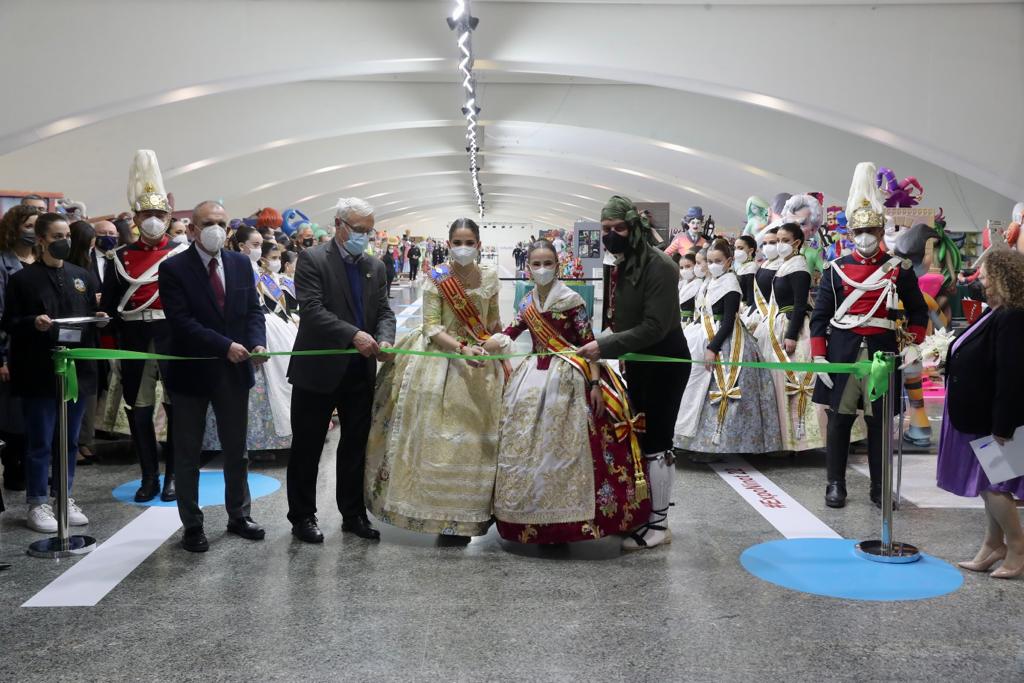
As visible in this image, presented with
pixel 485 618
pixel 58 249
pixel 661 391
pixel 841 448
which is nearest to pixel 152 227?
pixel 58 249

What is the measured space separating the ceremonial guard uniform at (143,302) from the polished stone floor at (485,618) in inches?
26.5

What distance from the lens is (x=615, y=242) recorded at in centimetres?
438

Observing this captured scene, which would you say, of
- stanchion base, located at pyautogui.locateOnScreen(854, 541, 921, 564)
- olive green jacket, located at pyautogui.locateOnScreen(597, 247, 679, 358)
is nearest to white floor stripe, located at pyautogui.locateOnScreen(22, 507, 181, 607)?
olive green jacket, located at pyautogui.locateOnScreen(597, 247, 679, 358)

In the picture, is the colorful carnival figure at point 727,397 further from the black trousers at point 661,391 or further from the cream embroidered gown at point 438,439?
the cream embroidered gown at point 438,439

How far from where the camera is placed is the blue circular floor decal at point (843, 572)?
3.91 m

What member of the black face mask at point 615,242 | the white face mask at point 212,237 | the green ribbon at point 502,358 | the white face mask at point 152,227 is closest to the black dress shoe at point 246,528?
the green ribbon at point 502,358

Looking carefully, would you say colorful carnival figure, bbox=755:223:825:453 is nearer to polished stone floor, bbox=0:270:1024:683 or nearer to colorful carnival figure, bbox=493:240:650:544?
polished stone floor, bbox=0:270:1024:683

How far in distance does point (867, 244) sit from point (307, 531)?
3.11 m

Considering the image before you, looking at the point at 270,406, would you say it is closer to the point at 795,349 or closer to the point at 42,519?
the point at 42,519

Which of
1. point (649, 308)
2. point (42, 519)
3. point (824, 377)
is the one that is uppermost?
point (649, 308)

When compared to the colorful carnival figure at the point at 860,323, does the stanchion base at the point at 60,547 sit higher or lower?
lower

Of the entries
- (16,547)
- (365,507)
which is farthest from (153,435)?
(365,507)

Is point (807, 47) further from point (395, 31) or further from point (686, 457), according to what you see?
point (686, 457)

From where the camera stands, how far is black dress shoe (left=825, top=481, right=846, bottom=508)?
17.3 feet
